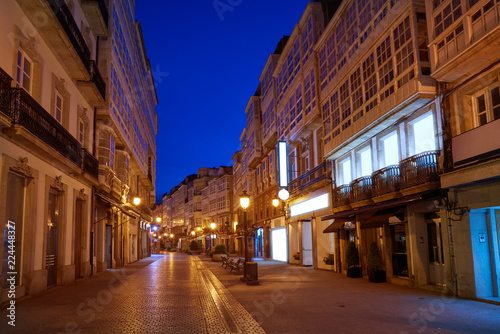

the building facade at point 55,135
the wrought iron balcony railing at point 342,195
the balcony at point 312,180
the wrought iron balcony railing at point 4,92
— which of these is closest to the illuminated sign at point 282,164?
the balcony at point 312,180

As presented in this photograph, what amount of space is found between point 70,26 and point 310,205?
1675 cm

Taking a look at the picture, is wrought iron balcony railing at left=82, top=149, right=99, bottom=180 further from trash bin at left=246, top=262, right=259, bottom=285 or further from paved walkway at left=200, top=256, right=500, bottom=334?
paved walkway at left=200, top=256, right=500, bottom=334

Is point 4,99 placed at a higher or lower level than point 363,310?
higher

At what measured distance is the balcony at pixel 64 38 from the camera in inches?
507

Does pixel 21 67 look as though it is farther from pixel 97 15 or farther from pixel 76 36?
pixel 97 15

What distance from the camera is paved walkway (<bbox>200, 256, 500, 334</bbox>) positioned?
8.26 meters

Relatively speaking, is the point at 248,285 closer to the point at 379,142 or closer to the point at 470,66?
the point at 379,142

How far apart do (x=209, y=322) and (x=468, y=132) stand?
28.5 feet

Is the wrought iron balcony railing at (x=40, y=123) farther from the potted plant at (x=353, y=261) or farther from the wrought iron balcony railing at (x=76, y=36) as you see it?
the potted plant at (x=353, y=261)

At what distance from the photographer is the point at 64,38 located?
576 inches

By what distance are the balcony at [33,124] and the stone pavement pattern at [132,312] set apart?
457 cm

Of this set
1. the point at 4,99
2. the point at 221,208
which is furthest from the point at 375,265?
the point at 221,208

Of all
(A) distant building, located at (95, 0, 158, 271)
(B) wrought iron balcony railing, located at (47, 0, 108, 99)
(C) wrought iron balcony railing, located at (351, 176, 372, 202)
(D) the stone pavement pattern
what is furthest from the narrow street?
(A) distant building, located at (95, 0, 158, 271)

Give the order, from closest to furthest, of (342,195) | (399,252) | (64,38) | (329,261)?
(64,38)
(399,252)
(342,195)
(329,261)
